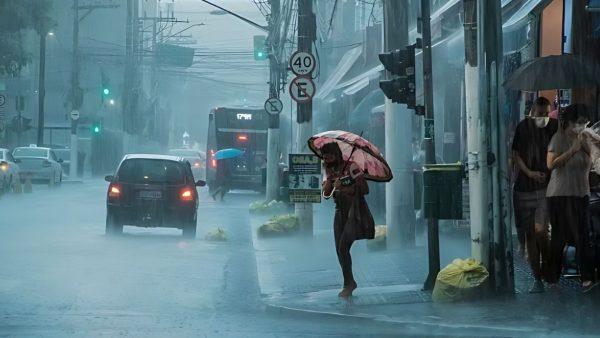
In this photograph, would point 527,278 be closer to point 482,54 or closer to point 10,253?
point 482,54

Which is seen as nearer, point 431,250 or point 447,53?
point 431,250

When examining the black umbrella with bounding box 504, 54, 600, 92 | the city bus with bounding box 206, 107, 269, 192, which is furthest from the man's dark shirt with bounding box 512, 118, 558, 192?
the city bus with bounding box 206, 107, 269, 192

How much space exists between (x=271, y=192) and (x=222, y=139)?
17478mm

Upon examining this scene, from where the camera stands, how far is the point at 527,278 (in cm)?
1445

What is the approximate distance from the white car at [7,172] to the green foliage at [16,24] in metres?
5.52

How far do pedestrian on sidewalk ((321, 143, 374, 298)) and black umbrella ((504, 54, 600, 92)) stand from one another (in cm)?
253

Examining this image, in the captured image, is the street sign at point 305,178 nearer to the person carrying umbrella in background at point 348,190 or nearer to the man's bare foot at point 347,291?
the person carrying umbrella in background at point 348,190

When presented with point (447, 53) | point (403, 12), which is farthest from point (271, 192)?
point (403, 12)

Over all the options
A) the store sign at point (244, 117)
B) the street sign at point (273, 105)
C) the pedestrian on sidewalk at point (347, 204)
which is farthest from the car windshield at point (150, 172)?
the store sign at point (244, 117)

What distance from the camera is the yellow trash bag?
1254cm

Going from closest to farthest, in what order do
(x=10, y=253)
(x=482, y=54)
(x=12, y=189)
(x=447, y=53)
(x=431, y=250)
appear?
(x=482, y=54) < (x=431, y=250) < (x=10, y=253) < (x=447, y=53) < (x=12, y=189)

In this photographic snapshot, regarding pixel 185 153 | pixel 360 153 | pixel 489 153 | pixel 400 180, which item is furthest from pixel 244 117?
pixel 489 153

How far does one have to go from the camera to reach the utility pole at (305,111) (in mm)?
23375

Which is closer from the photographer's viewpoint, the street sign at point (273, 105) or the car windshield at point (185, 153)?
the street sign at point (273, 105)
